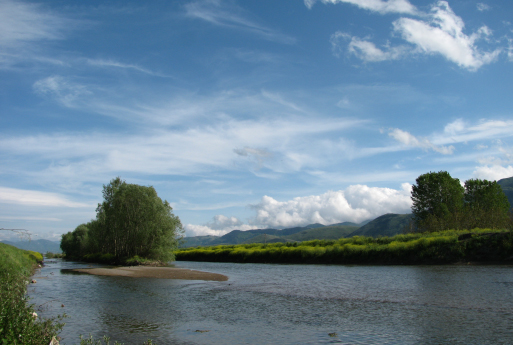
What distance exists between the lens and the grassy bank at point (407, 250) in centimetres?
4789

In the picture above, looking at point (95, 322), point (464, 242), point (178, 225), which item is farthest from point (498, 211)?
point (95, 322)

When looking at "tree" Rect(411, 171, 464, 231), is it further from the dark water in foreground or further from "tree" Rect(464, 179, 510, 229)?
the dark water in foreground

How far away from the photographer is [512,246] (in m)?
45.8

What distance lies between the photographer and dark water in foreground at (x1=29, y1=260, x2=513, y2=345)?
14406 millimetres

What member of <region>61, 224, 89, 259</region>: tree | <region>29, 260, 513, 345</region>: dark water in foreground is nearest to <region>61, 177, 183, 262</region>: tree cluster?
<region>29, 260, 513, 345</region>: dark water in foreground

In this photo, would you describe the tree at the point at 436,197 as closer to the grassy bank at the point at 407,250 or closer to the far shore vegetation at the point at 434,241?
the far shore vegetation at the point at 434,241

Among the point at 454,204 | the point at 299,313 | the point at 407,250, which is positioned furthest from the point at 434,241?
the point at 299,313

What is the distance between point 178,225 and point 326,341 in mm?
57816

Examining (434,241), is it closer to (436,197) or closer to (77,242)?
(436,197)

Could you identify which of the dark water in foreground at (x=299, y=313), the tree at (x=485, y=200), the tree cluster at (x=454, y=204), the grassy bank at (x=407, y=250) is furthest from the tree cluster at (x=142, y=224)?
the tree at (x=485, y=200)

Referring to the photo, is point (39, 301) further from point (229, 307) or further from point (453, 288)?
point (453, 288)

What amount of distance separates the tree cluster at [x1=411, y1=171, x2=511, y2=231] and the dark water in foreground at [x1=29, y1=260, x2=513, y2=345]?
155ft

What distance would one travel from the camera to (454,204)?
81500 mm

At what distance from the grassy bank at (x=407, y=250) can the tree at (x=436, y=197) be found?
66.3 feet
